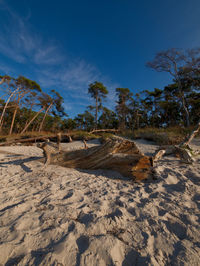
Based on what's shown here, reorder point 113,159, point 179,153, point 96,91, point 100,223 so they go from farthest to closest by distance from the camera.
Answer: point 96,91 → point 179,153 → point 113,159 → point 100,223

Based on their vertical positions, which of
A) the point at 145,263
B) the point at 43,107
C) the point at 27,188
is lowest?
the point at 27,188

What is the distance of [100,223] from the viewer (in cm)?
134

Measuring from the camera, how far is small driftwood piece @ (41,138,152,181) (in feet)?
9.07

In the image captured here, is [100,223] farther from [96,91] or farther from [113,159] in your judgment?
[96,91]

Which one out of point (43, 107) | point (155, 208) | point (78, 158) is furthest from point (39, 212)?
point (43, 107)

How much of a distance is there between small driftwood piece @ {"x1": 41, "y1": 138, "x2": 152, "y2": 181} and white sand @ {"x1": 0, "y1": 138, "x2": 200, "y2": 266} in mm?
427

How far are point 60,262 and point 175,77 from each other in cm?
1867


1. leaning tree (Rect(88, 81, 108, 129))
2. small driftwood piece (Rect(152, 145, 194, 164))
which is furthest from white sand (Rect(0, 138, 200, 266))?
leaning tree (Rect(88, 81, 108, 129))

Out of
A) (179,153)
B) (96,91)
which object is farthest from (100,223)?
(96,91)

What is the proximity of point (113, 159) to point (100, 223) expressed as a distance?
181 cm

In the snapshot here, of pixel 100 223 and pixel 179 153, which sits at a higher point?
pixel 179 153

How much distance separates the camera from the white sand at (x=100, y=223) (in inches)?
37.8

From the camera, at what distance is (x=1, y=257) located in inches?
35.5

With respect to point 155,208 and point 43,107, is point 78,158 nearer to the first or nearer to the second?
point 155,208
